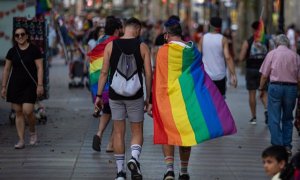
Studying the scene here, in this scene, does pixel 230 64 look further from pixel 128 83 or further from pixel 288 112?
pixel 128 83

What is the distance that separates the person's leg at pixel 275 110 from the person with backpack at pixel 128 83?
270 centimetres

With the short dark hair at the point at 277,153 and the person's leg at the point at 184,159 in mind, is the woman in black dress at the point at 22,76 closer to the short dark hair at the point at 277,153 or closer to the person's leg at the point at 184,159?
the person's leg at the point at 184,159

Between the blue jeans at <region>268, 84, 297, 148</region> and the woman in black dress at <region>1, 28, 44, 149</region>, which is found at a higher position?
the woman in black dress at <region>1, 28, 44, 149</region>

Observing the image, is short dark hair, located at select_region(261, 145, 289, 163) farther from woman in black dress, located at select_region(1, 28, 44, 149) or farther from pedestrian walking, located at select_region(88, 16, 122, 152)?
woman in black dress, located at select_region(1, 28, 44, 149)

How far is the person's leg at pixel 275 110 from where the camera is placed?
1295cm

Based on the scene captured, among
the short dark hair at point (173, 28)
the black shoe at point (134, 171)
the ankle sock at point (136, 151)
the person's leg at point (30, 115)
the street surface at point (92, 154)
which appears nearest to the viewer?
the black shoe at point (134, 171)

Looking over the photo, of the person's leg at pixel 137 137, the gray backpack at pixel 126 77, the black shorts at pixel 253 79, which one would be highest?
the gray backpack at pixel 126 77

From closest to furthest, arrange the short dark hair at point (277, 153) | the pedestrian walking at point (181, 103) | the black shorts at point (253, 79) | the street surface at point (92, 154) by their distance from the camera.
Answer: the short dark hair at point (277, 153)
the pedestrian walking at point (181, 103)
the street surface at point (92, 154)
the black shorts at point (253, 79)

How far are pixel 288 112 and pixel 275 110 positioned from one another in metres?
0.20

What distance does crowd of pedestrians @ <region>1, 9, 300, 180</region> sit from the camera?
10.6m

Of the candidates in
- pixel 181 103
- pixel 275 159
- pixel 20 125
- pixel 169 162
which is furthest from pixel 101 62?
pixel 275 159

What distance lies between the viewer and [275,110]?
514 inches

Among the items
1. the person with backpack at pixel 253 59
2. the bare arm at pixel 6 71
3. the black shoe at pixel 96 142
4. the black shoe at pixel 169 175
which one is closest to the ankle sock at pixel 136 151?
the black shoe at pixel 169 175

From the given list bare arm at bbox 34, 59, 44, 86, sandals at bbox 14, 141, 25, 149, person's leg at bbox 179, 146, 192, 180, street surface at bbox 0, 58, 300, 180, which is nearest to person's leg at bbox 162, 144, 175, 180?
person's leg at bbox 179, 146, 192, 180
